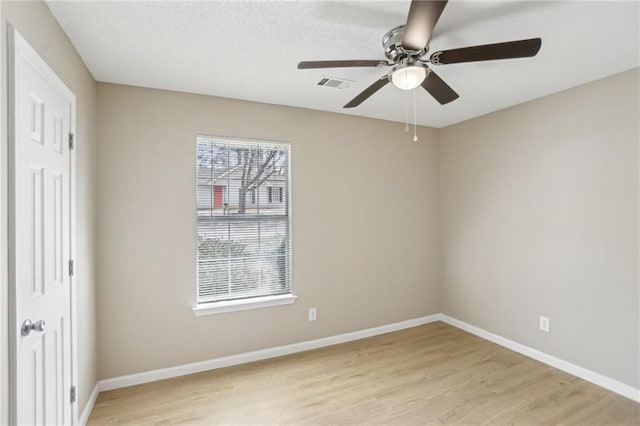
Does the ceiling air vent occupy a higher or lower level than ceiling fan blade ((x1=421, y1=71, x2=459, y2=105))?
higher

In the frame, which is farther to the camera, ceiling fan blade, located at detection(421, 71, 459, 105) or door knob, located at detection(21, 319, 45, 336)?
ceiling fan blade, located at detection(421, 71, 459, 105)

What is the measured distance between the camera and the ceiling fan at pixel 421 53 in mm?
1381

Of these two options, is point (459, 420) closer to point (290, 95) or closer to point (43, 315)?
point (43, 315)

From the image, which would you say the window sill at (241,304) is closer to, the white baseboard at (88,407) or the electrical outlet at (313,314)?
the electrical outlet at (313,314)

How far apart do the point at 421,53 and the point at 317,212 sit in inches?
77.6

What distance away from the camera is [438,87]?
6.64 feet

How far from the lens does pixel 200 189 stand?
9.68ft

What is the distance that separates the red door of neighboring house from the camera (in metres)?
3.01

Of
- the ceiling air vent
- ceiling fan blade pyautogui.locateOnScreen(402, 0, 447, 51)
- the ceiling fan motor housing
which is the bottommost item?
ceiling fan blade pyautogui.locateOnScreen(402, 0, 447, 51)

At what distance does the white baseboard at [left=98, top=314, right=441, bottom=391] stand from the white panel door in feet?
2.48

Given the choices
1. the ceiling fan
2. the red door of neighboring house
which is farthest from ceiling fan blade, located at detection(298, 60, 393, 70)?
the red door of neighboring house

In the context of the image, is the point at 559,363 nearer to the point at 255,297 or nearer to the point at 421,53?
the point at 255,297

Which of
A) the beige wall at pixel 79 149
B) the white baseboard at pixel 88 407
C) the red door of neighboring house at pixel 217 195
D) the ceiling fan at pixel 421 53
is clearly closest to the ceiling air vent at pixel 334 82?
the ceiling fan at pixel 421 53

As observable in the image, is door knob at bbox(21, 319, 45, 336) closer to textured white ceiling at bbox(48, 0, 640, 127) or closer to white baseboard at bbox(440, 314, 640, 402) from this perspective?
textured white ceiling at bbox(48, 0, 640, 127)
